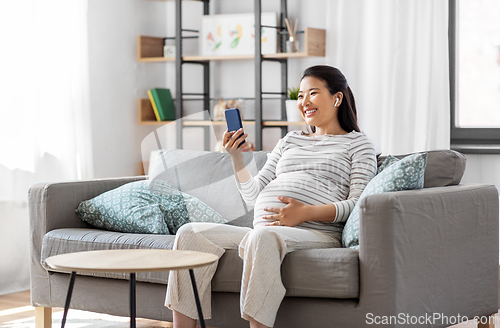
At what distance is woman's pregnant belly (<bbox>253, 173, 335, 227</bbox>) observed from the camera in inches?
88.4

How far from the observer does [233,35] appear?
4008mm

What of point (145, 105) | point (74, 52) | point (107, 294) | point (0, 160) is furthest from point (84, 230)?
point (145, 105)

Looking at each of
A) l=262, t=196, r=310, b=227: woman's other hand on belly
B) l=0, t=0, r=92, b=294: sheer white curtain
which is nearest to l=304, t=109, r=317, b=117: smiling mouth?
l=262, t=196, r=310, b=227: woman's other hand on belly

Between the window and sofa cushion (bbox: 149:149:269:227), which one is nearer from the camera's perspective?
sofa cushion (bbox: 149:149:269:227)

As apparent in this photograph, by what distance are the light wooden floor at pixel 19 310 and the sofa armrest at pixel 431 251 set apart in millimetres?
479

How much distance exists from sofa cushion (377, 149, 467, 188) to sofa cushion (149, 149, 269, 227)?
0.71 metres

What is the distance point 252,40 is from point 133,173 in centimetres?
111

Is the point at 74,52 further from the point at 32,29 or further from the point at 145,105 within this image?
the point at 145,105

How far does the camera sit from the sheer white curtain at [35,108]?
3.40 metres

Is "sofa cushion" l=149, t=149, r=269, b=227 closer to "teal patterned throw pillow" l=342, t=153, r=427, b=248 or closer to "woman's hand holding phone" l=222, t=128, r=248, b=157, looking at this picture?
"woman's hand holding phone" l=222, t=128, r=248, b=157

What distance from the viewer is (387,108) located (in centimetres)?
359

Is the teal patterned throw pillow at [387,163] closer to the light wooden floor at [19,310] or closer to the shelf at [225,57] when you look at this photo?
the light wooden floor at [19,310]

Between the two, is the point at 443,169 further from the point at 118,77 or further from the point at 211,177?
the point at 118,77

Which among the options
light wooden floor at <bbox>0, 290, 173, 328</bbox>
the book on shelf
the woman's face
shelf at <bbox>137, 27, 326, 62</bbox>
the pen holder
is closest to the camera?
the woman's face
